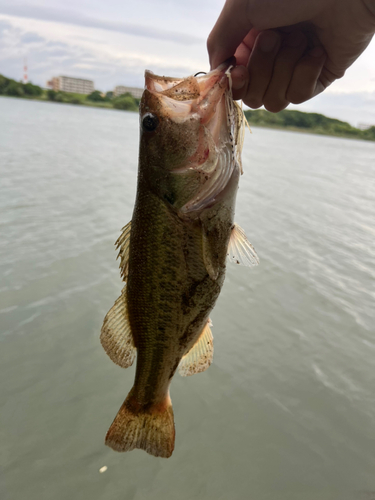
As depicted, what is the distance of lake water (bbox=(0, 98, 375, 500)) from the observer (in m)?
3.24

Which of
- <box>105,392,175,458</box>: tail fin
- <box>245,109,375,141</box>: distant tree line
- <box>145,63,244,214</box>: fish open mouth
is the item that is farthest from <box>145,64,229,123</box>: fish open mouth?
<box>245,109,375,141</box>: distant tree line

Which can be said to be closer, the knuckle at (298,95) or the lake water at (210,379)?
the knuckle at (298,95)

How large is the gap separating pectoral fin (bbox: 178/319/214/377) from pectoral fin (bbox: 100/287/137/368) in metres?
0.44

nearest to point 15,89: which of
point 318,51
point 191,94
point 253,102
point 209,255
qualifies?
point 253,102

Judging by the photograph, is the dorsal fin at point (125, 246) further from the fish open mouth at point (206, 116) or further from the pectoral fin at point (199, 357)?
the pectoral fin at point (199, 357)

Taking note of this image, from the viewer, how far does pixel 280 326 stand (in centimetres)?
548

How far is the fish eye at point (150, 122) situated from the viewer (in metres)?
2.06

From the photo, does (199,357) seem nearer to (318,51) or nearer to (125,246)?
(125,246)

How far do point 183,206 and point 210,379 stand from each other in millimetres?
2948

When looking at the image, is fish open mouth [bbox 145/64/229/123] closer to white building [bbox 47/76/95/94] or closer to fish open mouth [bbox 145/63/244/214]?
fish open mouth [bbox 145/63/244/214]

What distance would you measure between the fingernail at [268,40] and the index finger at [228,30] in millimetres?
279

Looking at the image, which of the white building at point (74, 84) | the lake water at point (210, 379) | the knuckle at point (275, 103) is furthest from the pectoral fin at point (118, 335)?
the white building at point (74, 84)

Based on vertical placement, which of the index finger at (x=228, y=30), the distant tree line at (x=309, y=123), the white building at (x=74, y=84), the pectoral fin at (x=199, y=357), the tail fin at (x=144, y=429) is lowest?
the tail fin at (x=144, y=429)

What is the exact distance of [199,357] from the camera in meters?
2.63
